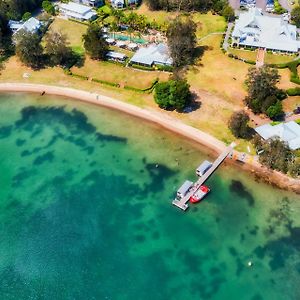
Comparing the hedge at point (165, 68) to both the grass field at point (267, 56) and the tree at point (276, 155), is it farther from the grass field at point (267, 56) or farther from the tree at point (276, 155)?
the tree at point (276, 155)

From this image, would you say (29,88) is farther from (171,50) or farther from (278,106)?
(278,106)

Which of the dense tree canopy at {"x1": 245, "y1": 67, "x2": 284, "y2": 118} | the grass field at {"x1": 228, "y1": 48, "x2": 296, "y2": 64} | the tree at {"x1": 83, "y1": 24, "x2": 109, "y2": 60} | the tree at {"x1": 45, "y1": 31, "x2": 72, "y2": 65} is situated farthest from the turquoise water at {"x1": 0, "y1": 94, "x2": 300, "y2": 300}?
the grass field at {"x1": 228, "y1": 48, "x2": 296, "y2": 64}

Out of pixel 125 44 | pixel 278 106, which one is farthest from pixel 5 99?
pixel 278 106

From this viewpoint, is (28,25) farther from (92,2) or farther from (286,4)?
(286,4)

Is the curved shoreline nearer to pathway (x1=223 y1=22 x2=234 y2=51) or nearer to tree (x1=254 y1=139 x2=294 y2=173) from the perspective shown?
tree (x1=254 y1=139 x2=294 y2=173)

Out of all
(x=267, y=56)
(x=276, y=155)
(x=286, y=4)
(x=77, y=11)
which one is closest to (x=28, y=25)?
(x=77, y=11)
